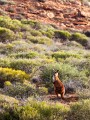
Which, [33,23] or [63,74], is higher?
[63,74]

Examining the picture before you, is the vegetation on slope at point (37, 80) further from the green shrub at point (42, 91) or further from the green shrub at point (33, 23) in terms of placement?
the green shrub at point (33, 23)

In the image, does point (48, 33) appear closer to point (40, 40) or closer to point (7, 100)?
point (40, 40)

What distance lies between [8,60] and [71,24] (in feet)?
48.9

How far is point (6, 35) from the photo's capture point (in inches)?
850

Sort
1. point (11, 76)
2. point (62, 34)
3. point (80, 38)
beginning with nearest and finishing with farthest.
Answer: point (11, 76) < point (80, 38) < point (62, 34)

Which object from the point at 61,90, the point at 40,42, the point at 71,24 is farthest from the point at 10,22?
the point at 61,90

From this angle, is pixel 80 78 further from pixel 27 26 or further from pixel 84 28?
pixel 84 28

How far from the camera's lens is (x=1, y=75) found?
11461 mm

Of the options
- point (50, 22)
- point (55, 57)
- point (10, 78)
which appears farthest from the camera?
point (50, 22)

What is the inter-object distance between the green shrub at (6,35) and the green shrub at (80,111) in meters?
13.2

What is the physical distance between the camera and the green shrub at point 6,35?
21.4 metres

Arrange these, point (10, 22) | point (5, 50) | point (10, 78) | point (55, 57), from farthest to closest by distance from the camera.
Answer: point (10, 22) < point (5, 50) < point (55, 57) < point (10, 78)

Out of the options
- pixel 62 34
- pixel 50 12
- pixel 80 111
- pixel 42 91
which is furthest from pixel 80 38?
pixel 80 111

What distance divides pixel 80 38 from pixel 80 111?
16477 millimetres
